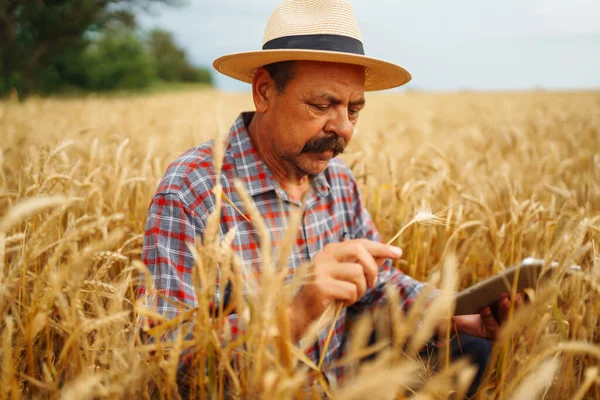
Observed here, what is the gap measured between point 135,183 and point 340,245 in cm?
134

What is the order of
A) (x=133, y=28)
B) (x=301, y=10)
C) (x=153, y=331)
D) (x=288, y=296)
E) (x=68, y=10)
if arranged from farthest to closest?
(x=133, y=28)
(x=68, y=10)
(x=301, y=10)
(x=153, y=331)
(x=288, y=296)

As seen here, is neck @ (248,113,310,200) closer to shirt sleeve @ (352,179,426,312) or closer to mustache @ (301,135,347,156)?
mustache @ (301,135,347,156)

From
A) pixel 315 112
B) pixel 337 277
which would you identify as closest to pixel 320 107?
pixel 315 112

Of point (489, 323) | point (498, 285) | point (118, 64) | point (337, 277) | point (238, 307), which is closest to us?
point (238, 307)

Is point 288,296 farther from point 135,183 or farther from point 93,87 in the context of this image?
point 93,87

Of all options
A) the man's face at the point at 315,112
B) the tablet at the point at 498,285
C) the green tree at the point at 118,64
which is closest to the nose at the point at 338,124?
the man's face at the point at 315,112

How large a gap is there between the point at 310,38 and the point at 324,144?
1.19ft

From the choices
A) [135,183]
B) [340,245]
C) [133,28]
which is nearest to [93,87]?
[133,28]

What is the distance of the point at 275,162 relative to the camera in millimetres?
1706

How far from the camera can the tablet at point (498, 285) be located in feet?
3.74

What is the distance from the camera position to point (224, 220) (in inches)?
60.0

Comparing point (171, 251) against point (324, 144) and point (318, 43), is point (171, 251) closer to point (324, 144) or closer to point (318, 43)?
point (324, 144)

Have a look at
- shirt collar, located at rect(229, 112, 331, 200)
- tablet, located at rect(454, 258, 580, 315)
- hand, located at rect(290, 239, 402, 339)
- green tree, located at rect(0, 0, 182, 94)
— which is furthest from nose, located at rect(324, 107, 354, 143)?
green tree, located at rect(0, 0, 182, 94)

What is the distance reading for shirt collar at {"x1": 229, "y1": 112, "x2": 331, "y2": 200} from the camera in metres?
1.64
